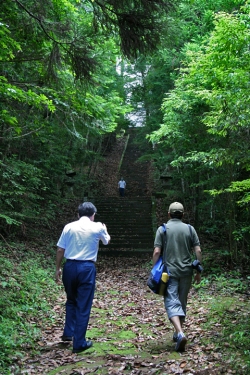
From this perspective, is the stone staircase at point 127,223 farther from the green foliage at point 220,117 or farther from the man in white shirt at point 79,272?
the man in white shirt at point 79,272

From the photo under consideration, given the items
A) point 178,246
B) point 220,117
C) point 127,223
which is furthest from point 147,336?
point 127,223

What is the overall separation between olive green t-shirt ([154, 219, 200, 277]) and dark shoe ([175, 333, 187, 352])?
740 mm

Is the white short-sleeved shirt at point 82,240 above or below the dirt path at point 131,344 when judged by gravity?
above

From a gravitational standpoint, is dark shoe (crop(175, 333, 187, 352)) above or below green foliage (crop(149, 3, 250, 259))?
below

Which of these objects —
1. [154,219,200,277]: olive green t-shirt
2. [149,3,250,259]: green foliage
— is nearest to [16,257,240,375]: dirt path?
[154,219,200,277]: olive green t-shirt

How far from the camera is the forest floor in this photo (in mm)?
3902

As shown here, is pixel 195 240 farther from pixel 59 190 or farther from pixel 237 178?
pixel 59 190

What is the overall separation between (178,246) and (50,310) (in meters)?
3.17

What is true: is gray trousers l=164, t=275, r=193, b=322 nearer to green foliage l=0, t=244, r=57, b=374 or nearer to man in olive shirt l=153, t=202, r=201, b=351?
man in olive shirt l=153, t=202, r=201, b=351

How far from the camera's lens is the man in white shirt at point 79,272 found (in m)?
4.51

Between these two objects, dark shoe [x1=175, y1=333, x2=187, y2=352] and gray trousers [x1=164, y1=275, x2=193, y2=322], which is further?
gray trousers [x1=164, y1=275, x2=193, y2=322]

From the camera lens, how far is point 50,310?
6.61m

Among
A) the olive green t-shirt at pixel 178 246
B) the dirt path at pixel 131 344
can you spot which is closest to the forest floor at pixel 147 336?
the dirt path at pixel 131 344

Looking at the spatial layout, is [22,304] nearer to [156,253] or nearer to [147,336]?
[147,336]
